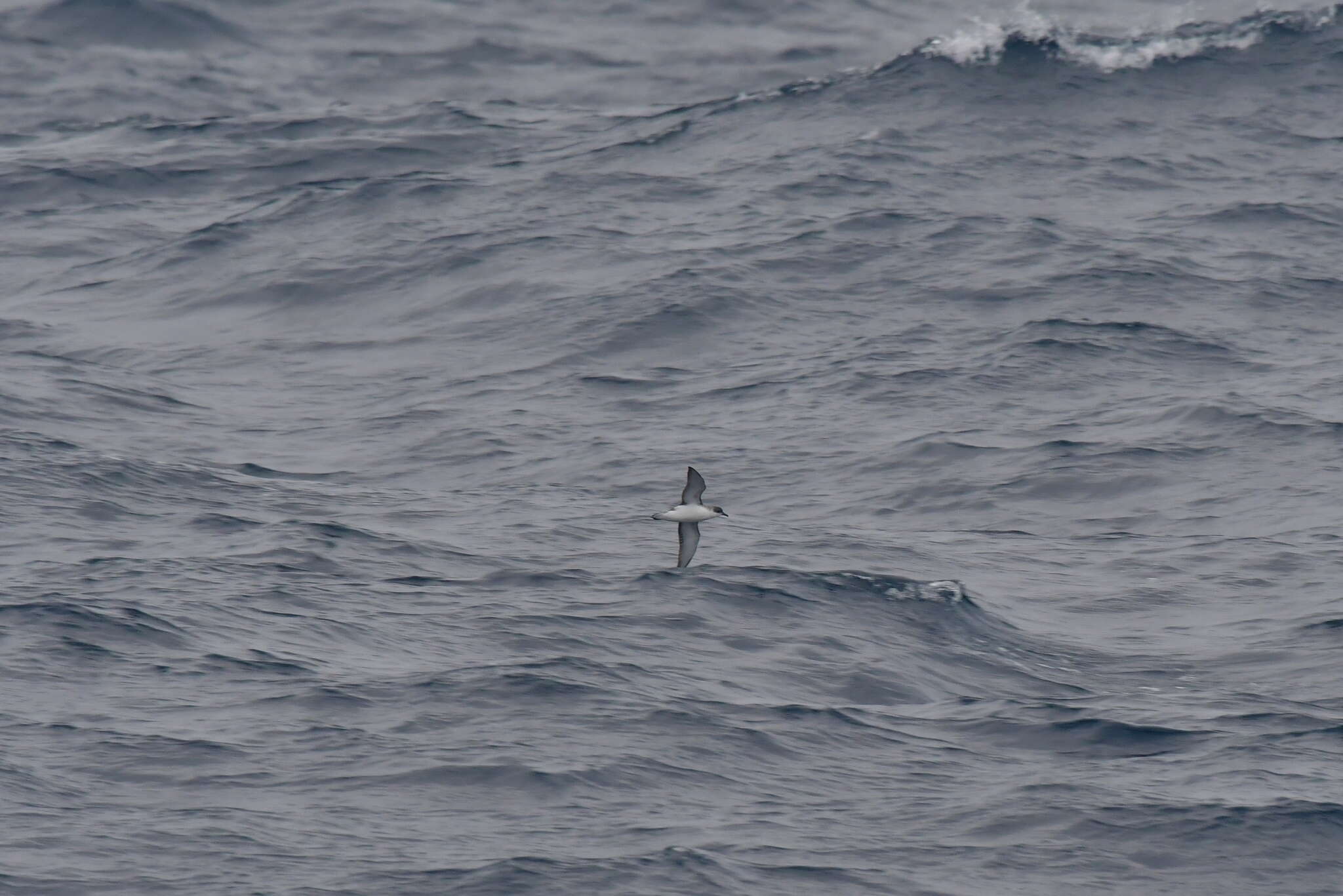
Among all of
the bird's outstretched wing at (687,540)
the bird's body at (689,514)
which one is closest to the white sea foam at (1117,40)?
the bird's outstretched wing at (687,540)

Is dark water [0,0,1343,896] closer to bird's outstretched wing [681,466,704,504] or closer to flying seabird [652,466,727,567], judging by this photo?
flying seabird [652,466,727,567]

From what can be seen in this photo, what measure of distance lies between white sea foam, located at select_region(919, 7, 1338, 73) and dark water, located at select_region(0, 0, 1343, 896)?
0.65 ft

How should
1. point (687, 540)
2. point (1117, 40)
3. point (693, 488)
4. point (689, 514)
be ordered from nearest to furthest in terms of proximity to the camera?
1. point (693, 488)
2. point (689, 514)
3. point (687, 540)
4. point (1117, 40)

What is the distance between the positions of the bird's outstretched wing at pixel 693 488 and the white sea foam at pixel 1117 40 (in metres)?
18.8

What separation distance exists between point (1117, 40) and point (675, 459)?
1684cm

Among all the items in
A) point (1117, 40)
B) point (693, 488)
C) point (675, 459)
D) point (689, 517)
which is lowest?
point (675, 459)

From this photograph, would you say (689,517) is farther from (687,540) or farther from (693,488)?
(693,488)

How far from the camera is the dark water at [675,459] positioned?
16.1 m

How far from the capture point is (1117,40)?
3712cm

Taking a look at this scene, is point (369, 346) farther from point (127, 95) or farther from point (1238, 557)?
point (127, 95)

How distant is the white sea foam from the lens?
118 feet

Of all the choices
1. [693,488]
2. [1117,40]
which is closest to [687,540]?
[693,488]

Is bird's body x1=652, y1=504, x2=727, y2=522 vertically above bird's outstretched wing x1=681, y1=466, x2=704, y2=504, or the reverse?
bird's outstretched wing x1=681, y1=466, x2=704, y2=504

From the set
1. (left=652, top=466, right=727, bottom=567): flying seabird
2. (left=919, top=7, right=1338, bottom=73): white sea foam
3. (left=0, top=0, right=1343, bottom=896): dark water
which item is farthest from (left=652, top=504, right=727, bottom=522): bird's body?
(left=919, top=7, right=1338, bottom=73): white sea foam
